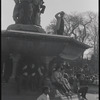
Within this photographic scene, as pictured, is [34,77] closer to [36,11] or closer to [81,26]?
[36,11]

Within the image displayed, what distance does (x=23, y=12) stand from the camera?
12992mm

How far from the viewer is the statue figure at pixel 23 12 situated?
12992 millimetres

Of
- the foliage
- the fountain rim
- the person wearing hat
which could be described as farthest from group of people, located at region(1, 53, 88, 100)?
the foliage

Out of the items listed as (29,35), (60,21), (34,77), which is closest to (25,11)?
(60,21)

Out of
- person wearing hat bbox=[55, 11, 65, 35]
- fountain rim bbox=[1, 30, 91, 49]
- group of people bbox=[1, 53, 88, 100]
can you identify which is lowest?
group of people bbox=[1, 53, 88, 100]

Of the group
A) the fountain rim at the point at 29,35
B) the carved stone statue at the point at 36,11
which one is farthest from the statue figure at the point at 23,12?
the fountain rim at the point at 29,35

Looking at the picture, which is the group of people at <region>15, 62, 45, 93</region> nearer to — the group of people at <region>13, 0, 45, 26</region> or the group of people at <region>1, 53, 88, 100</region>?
the group of people at <region>1, 53, 88, 100</region>

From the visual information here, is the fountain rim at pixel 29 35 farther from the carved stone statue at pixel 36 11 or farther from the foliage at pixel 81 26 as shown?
the foliage at pixel 81 26

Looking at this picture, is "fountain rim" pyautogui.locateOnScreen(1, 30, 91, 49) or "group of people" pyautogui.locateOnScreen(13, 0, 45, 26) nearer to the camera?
"fountain rim" pyautogui.locateOnScreen(1, 30, 91, 49)

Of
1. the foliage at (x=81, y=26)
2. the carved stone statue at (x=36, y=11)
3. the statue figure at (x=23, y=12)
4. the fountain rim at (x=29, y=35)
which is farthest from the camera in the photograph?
the foliage at (x=81, y=26)

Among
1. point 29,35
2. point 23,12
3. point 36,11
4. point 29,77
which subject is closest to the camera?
point 29,35

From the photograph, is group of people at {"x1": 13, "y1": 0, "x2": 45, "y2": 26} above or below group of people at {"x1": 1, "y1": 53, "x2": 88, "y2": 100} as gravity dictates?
above

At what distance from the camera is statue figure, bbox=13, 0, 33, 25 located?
42.6 ft

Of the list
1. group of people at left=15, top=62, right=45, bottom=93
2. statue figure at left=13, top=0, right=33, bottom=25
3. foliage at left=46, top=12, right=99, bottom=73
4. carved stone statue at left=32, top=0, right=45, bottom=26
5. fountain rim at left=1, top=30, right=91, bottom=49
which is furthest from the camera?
foliage at left=46, top=12, right=99, bottom=73
